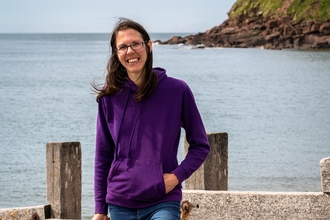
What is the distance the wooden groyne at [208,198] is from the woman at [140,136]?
2033 mm

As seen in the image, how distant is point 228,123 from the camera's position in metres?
26.7

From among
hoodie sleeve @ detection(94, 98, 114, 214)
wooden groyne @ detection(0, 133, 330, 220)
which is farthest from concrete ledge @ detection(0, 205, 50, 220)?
hoodie sleeve @ detection(94, 98, 114, 214)

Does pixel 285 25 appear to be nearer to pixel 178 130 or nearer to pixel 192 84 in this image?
pixel 192 84

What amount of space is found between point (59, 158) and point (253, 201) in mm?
1607

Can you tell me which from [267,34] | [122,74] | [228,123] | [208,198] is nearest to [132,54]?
[122,74]

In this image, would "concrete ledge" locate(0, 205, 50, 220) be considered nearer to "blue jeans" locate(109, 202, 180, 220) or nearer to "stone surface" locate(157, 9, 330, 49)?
"blue jeans" locate(109, 202, 180, 220)

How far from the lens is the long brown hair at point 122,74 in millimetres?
3559

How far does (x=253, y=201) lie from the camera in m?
5.58

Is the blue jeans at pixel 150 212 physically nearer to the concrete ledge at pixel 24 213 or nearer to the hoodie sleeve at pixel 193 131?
the hoodie sleeve at pixel 193 131

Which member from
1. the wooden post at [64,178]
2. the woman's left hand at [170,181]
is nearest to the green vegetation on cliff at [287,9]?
the wooden post at [64,178]

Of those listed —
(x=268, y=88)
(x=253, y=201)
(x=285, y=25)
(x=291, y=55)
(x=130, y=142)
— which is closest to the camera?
(x=130, y=142)

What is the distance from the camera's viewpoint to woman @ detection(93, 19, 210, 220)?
11.3 ft

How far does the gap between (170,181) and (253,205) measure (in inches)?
89.8

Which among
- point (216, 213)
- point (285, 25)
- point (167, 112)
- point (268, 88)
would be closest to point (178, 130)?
point (167, 112)
